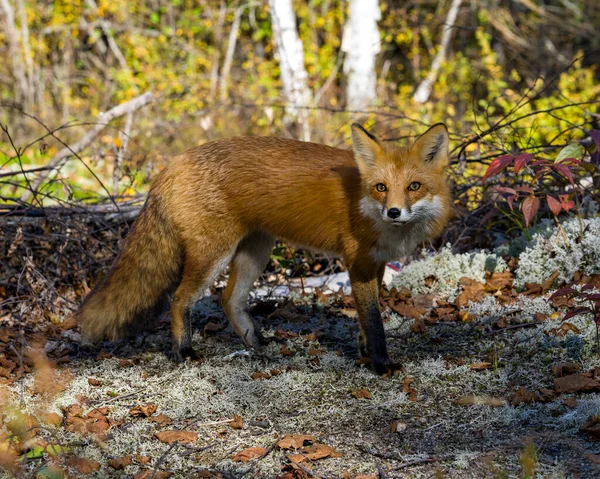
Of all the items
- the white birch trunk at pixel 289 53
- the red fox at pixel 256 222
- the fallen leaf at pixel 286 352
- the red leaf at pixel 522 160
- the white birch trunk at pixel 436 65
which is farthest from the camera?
the white birch trunk at pixel 436 65

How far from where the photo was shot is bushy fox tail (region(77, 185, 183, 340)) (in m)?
4.26

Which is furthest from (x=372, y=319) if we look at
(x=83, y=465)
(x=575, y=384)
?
(x=83, y=465)

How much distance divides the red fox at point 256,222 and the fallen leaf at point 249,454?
1052mm

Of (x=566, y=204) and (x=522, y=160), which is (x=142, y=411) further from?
(x=566, y=204)

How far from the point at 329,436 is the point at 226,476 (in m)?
0.59

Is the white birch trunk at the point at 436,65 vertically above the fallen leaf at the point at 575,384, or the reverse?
the white birch trunk at the point at 436,65

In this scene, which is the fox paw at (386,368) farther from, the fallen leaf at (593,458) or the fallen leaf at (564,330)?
the fallen leaf at (593,458)

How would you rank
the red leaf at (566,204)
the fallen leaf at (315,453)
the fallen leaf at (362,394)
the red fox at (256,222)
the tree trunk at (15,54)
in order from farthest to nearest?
the tree trunk at (15,54), the red leaf at (566,204), the red fox at (256,222), the fallen leaf at (362,394), the fallen leaf at (315,453)

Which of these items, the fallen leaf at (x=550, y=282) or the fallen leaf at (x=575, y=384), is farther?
the fallen leaf at (x=550, y=282)

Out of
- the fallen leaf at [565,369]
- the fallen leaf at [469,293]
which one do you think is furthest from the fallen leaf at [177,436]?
the fallen leaf at [469,293]

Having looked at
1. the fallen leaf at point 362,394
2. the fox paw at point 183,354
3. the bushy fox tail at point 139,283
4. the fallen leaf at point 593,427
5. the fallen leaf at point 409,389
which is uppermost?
the bushy fox tail at point 139,283

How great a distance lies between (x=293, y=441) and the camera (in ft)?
10.5

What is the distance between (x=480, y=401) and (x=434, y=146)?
138 cm

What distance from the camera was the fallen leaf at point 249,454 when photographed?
10.2 feet
